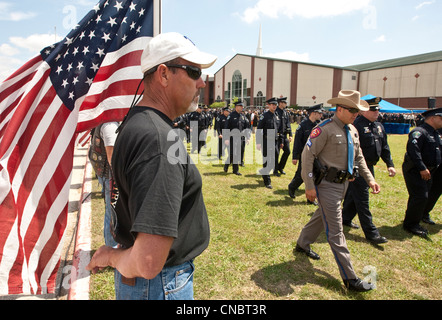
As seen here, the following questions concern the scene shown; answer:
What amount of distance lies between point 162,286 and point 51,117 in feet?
6.22

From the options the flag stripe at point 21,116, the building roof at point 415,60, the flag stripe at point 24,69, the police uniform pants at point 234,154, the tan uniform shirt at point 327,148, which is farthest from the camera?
the building roof at point 415,60

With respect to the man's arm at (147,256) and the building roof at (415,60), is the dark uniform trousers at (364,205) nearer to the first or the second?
the man's arm at (147,256)

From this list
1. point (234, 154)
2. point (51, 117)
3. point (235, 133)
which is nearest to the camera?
point (51, 117)

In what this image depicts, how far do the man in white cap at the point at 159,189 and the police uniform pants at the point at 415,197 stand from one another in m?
4.96

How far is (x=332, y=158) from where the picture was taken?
3629 mm

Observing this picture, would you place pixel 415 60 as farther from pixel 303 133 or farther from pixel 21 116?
pixel 21 116

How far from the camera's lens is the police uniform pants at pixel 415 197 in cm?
497

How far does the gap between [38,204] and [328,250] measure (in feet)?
12.8

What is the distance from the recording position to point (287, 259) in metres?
4.09

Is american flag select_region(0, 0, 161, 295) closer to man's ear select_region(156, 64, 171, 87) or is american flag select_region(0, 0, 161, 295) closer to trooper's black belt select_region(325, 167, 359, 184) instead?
man's ear select_region(156, 64, 171, 87)

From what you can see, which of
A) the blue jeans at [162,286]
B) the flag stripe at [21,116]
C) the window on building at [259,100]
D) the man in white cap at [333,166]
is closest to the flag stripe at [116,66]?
the flag stripe at [21,116]

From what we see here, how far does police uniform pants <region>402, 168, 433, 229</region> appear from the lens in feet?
16.3

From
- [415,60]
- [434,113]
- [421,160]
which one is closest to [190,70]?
[421,160]
